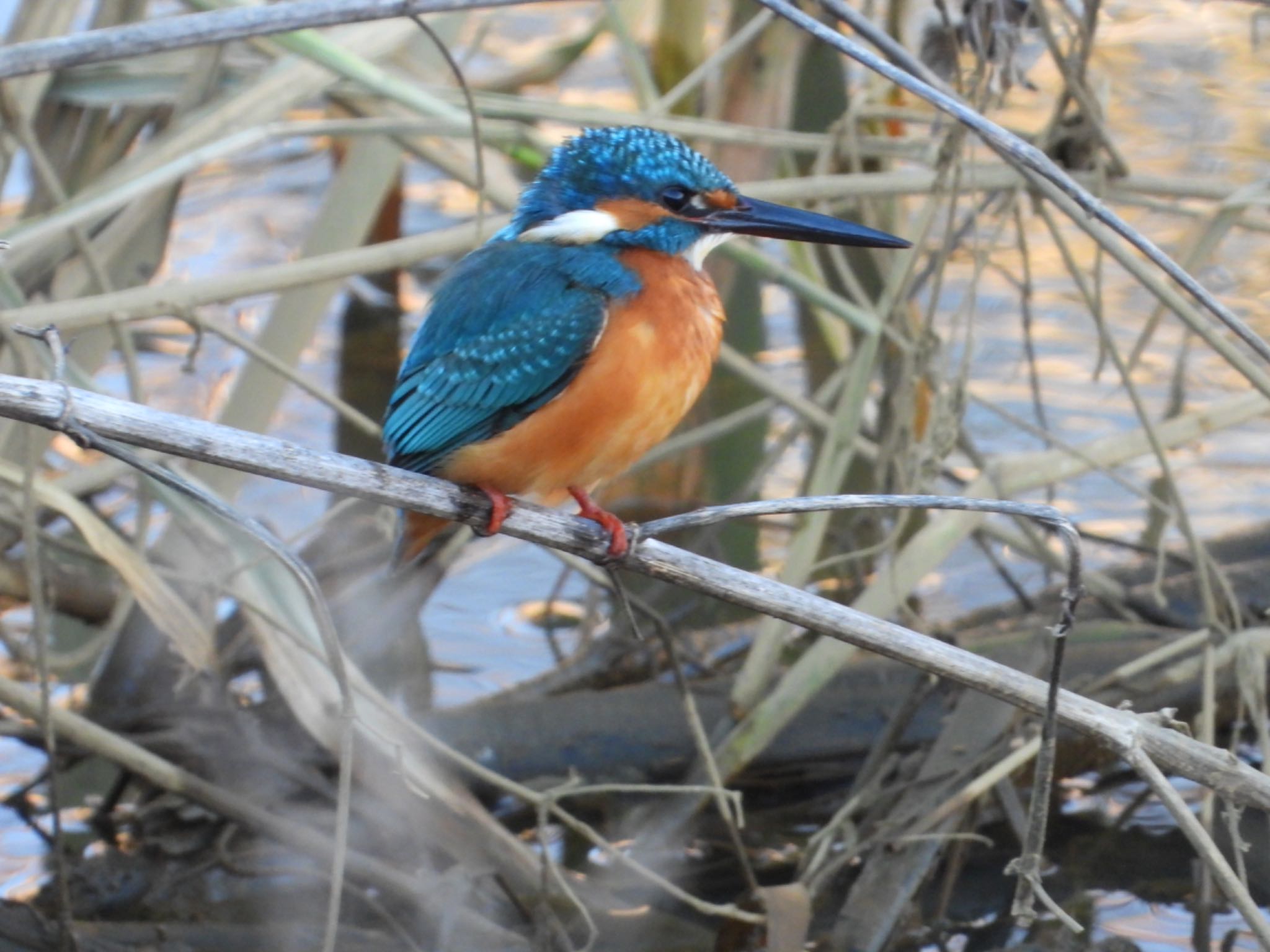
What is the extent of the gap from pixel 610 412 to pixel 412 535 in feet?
1.42

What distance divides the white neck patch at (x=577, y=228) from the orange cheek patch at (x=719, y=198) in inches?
5.3

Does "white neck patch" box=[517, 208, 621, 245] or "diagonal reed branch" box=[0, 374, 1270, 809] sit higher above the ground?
"white neck patch" box=[517, 208, 621, 245]

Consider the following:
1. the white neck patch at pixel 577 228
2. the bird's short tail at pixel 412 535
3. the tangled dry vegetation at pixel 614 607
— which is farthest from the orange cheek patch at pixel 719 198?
the bird's short tail at pixel 412 535

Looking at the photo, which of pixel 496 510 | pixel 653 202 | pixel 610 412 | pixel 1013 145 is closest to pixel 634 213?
pixel 653 202

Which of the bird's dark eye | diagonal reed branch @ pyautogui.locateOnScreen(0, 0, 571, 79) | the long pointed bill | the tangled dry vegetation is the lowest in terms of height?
the tangled dry vegetation

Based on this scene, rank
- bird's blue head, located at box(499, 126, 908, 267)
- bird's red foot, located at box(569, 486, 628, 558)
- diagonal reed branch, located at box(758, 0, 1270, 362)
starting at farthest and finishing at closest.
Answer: bird's blue head, located at box(499, 126, 908, 267) → bird's red foot, located at box(569, 486, 628, 558) → diagonal reed branch, located at box(758, 0, 1270, 362)

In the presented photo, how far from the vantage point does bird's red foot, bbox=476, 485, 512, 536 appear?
7.08 feet

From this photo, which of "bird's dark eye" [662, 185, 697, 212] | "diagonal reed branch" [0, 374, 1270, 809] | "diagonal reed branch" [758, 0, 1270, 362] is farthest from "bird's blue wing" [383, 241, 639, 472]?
"diagonal reed branch" [758, 0, 1270, 362]

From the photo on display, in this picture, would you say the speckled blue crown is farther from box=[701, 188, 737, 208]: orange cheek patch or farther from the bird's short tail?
the bird's short tail

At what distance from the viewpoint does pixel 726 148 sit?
4.03m

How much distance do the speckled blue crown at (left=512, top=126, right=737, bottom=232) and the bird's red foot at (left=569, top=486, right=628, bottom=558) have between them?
1.56 ft

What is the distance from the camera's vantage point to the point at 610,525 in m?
2.14

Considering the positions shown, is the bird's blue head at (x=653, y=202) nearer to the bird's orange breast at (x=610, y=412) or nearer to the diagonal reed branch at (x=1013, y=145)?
the bird's orange breast at (x=610, y=412)

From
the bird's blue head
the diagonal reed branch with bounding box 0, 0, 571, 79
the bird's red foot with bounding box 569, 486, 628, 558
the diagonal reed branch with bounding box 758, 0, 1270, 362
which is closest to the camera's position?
the diagonal reed branch with bounding box 0, 0, 571, 79
